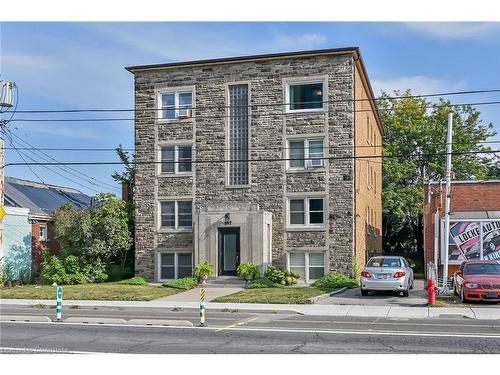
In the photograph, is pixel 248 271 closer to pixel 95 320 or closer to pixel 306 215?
pixel 306 215

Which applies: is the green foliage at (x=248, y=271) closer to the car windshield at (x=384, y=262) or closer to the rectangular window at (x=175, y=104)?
the car windshield at (x=384, y=262)

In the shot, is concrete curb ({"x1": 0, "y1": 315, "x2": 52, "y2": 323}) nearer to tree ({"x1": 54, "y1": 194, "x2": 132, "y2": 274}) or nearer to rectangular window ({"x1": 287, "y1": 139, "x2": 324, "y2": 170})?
tree ({"x1": 54, "y1": 194, "x2": 132, "y2": 274})

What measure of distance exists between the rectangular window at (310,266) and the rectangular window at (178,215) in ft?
19.5

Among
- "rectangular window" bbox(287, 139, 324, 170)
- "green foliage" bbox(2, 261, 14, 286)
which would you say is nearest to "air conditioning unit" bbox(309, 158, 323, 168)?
"rectangular window" bbox(287, 139, 324, 170)

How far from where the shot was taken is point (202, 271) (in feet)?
99.9

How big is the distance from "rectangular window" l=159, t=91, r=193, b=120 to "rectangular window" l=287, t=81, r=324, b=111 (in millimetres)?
5228

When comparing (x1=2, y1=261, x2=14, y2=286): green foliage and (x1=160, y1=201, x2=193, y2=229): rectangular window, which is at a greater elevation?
(x1=160, y1=201, x2=193, y2=229): rectangular window

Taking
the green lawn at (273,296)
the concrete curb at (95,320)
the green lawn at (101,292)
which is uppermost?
the concrete curb at (95,320)

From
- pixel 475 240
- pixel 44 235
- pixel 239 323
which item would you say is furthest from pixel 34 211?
pixel 239 323

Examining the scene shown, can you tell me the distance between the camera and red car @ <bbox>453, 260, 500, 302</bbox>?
21.4 m

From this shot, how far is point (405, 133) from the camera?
2007 inches

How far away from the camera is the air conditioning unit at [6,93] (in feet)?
90.0

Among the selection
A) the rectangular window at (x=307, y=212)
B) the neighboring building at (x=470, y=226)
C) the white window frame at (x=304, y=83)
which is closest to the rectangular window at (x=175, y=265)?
the rectangular window at (x=307, y=212)

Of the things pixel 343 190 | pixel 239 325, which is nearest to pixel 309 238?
pixel 343 190
